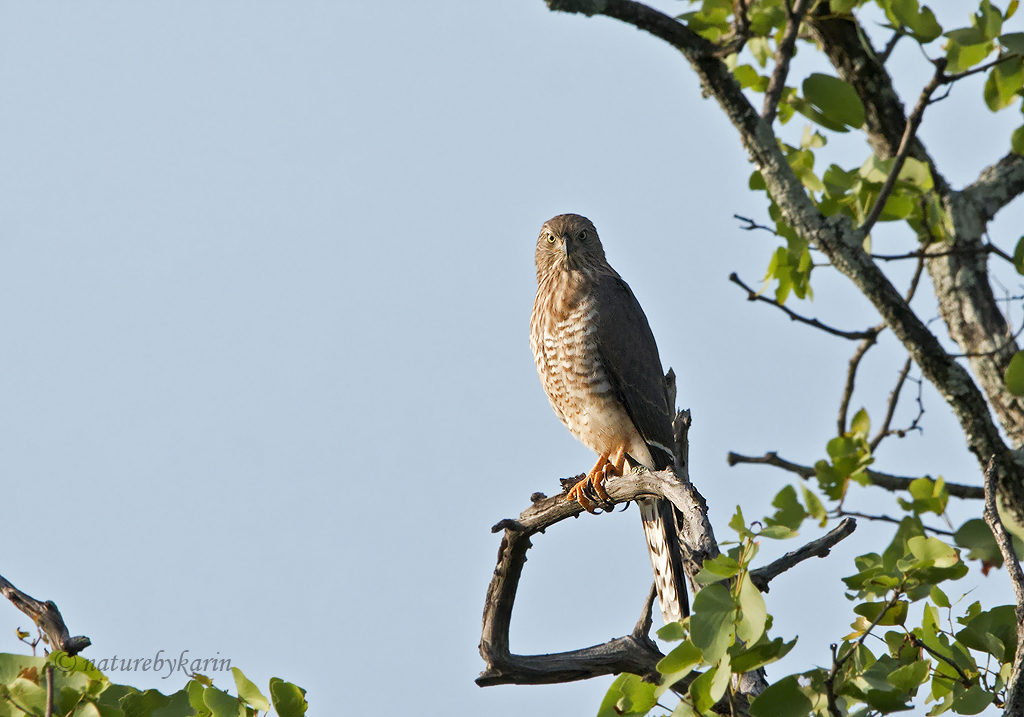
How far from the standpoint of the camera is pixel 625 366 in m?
5.20

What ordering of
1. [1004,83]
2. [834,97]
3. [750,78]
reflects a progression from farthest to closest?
[750,78], [1004,83], [834,97]

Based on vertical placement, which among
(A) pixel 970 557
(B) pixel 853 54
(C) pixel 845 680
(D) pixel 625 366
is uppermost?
(B) pixel 853 54

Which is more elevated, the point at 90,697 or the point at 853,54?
the point at 853,54

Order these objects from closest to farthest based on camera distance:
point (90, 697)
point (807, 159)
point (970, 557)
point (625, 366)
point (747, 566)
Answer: point (747, 566)
point (90, 697)
point (970, 557)
point (625, 366)
point (807, 159)

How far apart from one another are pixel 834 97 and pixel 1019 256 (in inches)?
47.1

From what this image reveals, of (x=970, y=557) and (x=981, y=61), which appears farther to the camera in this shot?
(x=981, y=61)

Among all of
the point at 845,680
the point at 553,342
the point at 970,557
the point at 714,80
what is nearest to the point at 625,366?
the point at 553,342

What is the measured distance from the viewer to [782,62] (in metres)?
5.29

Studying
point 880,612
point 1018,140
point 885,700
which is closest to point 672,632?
point 885,700

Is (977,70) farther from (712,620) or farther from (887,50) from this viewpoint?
(712,620)

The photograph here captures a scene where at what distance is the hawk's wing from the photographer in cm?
514

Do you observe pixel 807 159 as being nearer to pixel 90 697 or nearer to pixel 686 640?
pixel 686 640

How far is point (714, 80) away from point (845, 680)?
3.13 metres

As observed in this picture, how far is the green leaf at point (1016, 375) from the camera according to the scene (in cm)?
505
